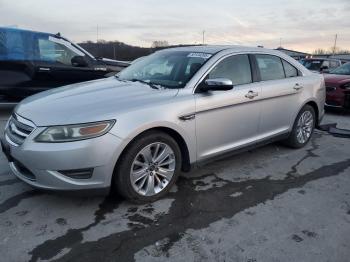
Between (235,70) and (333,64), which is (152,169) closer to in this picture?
(235,70)

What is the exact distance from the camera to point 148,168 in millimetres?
3684

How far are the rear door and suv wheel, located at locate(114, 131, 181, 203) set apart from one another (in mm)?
1613

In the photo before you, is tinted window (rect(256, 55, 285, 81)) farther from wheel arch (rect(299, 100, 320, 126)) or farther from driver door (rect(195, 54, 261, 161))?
wheel arch (rect(299, 100, 320, 126))

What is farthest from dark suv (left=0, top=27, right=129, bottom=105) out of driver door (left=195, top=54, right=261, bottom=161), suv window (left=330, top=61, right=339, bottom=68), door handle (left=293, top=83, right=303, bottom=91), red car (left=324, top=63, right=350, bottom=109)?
suv window (left=330, top=61, right=339, bottom=68)

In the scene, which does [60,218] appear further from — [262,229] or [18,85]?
[18,85]

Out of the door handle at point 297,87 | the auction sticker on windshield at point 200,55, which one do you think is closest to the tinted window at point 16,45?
the auction sticker on windshield at point 200,55

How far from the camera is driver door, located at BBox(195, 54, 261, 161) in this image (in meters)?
4.05

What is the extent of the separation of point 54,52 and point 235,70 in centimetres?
497

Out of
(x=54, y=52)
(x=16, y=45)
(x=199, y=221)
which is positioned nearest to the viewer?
(x=199, y=221)

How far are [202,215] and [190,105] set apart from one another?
1149 mm

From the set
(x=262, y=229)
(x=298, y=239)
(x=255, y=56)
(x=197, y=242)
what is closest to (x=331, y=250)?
(x=298, y=239)

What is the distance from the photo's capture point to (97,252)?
289 centimetres

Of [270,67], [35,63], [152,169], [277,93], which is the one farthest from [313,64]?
[152,169]

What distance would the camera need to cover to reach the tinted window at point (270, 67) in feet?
16.1
